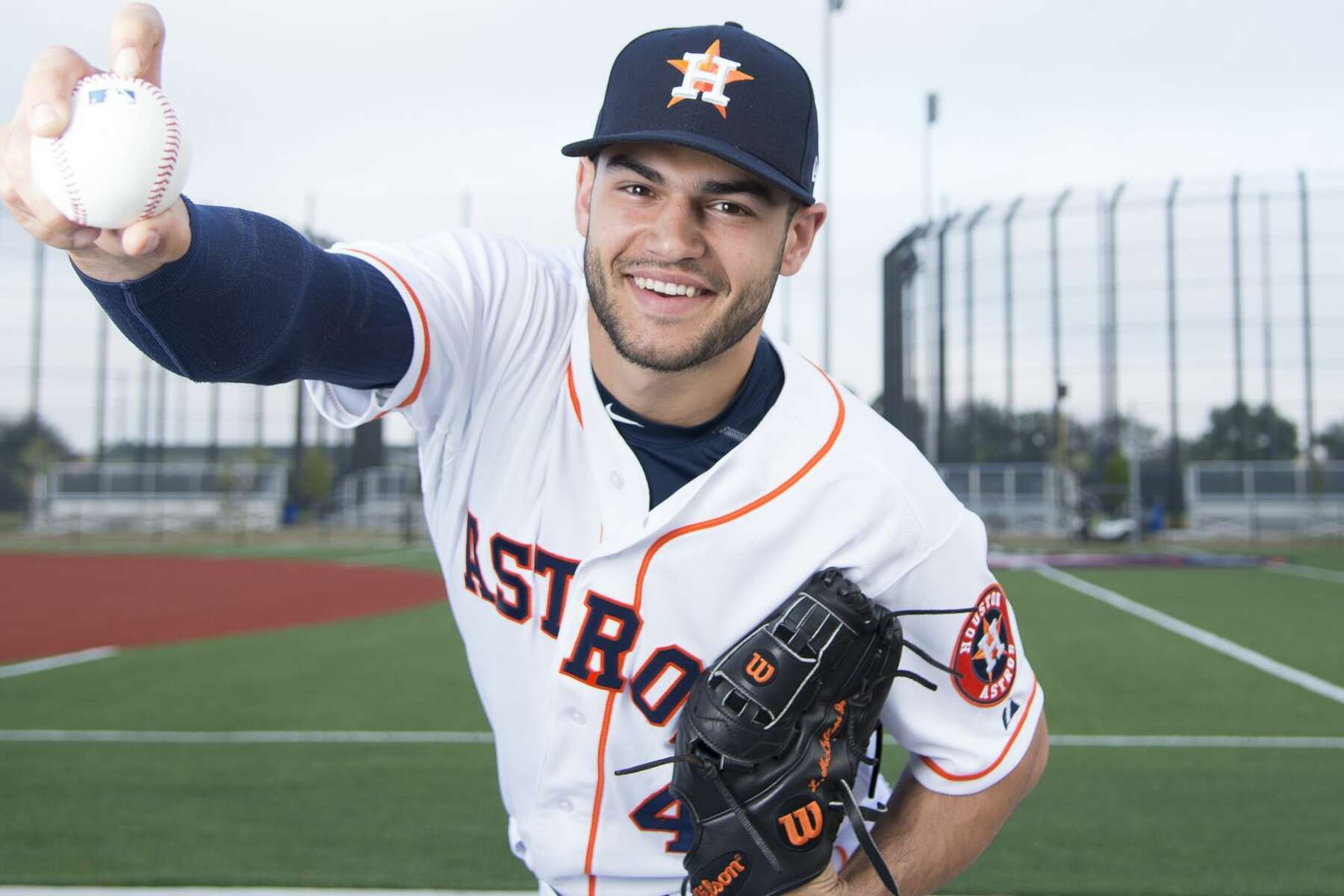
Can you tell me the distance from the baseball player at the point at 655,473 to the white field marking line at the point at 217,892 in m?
1.94

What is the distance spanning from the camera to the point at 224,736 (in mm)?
6094

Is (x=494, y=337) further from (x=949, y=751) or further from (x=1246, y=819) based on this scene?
(x=1246, y=819)

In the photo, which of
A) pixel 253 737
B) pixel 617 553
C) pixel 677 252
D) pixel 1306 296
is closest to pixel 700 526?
pixel 617 553

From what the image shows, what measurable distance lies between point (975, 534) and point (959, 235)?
122ft

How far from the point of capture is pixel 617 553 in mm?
1921

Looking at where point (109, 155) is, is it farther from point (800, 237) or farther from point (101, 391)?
point (101, 391)

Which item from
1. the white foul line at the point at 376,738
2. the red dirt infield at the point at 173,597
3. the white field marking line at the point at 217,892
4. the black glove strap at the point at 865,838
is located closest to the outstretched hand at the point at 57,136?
the black glove strap at the point at 865,838

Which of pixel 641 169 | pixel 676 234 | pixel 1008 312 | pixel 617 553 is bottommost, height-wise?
pixel 617 553

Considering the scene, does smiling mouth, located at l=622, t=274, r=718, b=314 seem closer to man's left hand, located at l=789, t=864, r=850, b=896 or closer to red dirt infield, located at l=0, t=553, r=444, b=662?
man's left hand, located at l=789, t=864, r=850, b=896

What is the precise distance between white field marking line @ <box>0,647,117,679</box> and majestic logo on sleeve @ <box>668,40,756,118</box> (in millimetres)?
8069

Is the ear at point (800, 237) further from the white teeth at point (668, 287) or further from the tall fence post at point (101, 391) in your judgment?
the tall fence post at point (101, 391)

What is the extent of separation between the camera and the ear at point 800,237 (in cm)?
203

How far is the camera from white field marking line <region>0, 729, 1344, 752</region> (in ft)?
19.6

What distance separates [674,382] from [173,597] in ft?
44.5
